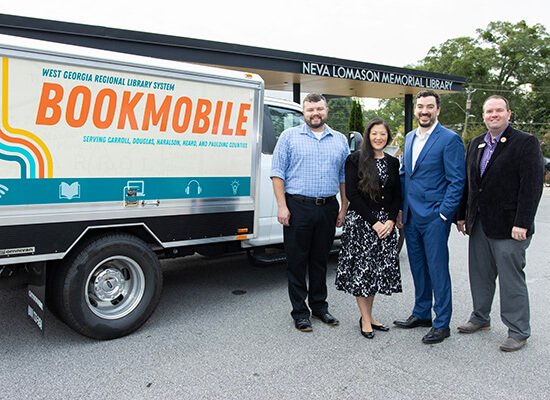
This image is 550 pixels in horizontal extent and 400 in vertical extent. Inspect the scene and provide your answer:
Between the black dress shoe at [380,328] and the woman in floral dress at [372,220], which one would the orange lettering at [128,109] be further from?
the black dress shoe at [380,328]

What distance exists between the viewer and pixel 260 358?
140 inches

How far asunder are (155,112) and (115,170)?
0.57 metres

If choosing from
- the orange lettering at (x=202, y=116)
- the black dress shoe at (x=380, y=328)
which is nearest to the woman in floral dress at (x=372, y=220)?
the black dress shoe at (x=380, y=328)

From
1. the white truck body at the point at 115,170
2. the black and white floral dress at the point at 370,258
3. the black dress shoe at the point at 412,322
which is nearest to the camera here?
the white truck body at the point at 115,170

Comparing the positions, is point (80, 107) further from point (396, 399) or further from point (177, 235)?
point (396, 399)

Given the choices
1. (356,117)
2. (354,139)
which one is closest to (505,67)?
(356,117)

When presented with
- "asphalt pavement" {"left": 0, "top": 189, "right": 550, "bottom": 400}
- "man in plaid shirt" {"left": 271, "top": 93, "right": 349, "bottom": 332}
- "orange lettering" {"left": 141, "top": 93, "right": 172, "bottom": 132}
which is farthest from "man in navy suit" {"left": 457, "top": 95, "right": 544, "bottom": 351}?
"orange lettering" {"left": 141, "top": 93, "right": 172, "bottom": 132}

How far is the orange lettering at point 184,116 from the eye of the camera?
398 centimetres

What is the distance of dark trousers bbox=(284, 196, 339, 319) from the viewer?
406cm

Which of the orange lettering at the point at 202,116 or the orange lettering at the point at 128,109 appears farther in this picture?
the orange lettering at the point at 202,116

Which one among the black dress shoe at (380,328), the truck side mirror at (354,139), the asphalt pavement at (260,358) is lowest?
the asphalt pavement at (260,358)

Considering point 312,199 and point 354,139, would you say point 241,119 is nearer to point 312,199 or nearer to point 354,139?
point 312,199

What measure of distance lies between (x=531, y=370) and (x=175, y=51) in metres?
10.6

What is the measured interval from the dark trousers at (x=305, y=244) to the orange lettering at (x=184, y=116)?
3.54 ft
